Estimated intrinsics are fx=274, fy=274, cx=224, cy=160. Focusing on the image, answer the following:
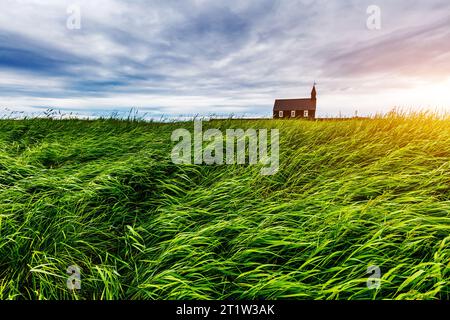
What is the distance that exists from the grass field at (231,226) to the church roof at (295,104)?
37211 mm

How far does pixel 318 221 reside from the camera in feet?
7.63

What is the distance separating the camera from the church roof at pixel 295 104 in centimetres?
3947

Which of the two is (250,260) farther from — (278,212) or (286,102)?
(286,102)

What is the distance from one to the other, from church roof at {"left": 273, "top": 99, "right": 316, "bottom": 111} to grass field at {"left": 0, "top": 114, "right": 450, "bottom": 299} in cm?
3721

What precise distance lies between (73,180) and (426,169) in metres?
4.15

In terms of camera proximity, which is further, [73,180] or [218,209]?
[73,180]

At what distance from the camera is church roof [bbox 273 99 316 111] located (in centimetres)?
3947

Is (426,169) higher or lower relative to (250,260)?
higher

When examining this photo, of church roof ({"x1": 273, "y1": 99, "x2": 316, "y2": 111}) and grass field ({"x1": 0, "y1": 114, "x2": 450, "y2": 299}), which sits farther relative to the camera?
church roof ({"x1": 273, "y1": 99, "x2": 316, "y2": 111})

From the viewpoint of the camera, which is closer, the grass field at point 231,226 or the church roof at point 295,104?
the grass field at point 231,226

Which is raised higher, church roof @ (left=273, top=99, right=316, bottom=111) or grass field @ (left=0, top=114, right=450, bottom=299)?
church roof @ (left=273, top=99, right=316, bottom=111)

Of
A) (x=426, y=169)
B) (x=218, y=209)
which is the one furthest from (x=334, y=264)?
(x=426, y=169)

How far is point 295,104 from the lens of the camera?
40.0m
